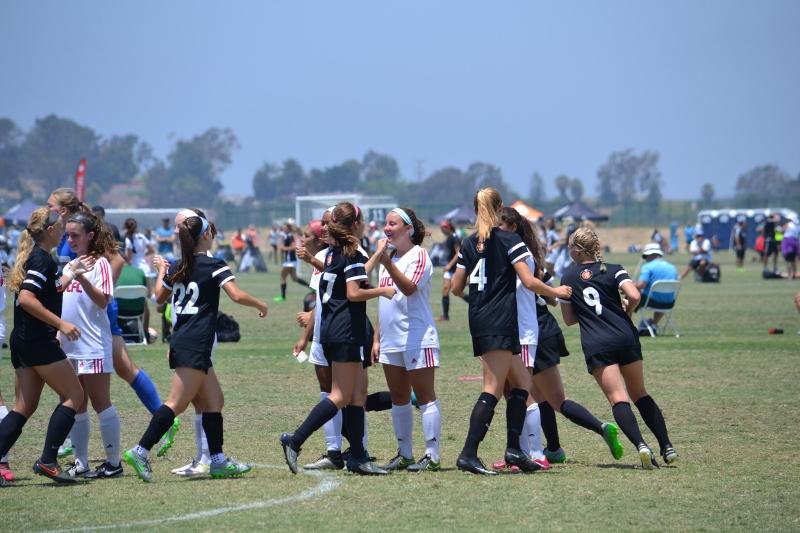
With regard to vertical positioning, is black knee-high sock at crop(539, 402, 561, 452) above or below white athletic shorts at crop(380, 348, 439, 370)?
below

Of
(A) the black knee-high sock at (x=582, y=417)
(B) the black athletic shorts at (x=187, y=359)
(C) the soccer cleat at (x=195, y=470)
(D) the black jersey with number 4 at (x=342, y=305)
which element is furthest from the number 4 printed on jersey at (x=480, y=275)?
(C) the soccer cleat at (x=195, y=470)

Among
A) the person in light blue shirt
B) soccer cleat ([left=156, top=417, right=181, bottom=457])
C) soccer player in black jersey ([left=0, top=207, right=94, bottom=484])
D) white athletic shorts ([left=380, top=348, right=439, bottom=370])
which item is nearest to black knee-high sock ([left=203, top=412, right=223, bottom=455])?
soccer cleat ([left=156, top=417, right=181, bottom=457])

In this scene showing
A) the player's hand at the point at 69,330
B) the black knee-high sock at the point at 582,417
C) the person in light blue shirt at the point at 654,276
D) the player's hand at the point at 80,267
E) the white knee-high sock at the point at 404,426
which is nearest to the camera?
the player's hand at the point at 69,330

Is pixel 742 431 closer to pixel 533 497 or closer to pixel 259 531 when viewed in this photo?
pixel 533 497

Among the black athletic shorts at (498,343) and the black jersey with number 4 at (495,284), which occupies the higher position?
the black jersey with number 4 at (495,284)

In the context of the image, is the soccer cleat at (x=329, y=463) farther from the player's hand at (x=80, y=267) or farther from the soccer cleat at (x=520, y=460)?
the player's hand at (x=80, y=267)

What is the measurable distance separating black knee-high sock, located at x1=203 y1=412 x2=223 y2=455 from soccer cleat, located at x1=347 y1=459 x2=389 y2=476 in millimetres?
986

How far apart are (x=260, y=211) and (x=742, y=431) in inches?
3682

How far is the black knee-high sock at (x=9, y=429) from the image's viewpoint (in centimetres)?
868

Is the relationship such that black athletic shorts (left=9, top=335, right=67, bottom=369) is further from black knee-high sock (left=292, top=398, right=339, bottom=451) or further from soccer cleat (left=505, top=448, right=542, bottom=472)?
soccer cleat (left=505, top=448, right=542, bottom=472)

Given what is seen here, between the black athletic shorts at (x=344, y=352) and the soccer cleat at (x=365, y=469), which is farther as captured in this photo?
the soccer cleat at (x=365, y=469)

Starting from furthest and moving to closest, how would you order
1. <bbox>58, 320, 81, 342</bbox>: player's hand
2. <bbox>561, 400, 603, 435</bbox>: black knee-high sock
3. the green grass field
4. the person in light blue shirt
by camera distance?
1. the person in light blue shirt
2. <bbox>561, 400, 603, 435</bbox>: black knee-high sock
3. <bbox>58, 320, 81, 342</bbox>: player's hand
4. the green grass field

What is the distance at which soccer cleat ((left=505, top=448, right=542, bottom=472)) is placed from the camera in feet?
29.4

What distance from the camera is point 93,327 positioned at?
8914 millimetres
